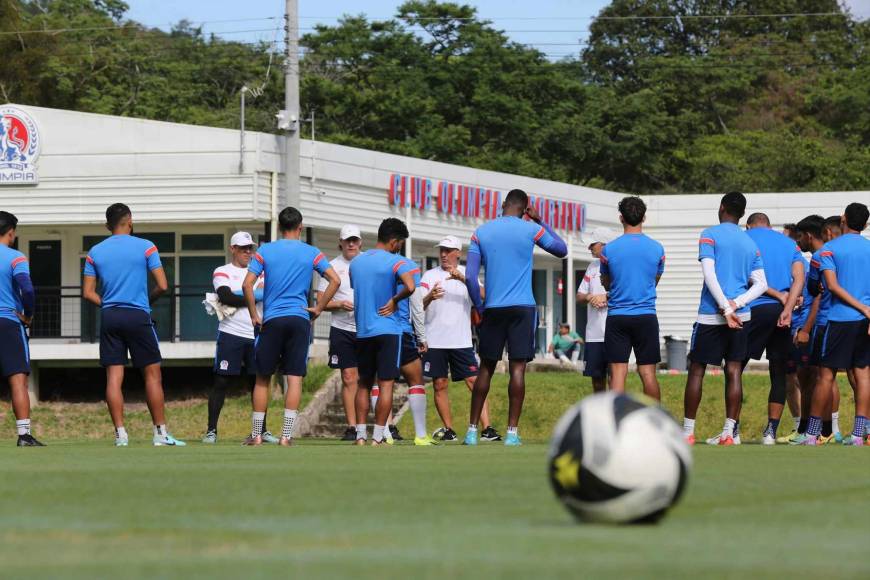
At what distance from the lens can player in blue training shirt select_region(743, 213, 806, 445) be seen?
47.6ft

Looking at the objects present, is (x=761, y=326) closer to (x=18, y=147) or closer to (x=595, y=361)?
(x=595, y=361)

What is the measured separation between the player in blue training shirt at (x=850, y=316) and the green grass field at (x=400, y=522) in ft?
10.9

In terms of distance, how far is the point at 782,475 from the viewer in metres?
8.96

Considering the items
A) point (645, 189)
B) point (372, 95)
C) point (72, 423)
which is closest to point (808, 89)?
point (645, 189)

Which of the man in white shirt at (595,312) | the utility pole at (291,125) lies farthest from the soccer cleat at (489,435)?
the utility pole at (291,125)

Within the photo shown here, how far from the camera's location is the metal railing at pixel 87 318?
100ft

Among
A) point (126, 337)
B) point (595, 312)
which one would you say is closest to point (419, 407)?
point (595, 312)

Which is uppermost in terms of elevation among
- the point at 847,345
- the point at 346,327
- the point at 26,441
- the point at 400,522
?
the point at 400,522

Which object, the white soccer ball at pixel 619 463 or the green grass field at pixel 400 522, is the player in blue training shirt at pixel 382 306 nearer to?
the green grass field at pixel 400 522

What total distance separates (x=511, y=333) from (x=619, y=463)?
7.95 m

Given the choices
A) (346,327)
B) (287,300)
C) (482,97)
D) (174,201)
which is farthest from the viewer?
(482,97)

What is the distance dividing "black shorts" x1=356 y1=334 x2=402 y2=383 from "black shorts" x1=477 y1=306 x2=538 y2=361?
2.65 feet

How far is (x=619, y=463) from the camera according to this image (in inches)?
225

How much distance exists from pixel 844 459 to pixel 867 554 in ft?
19.7
